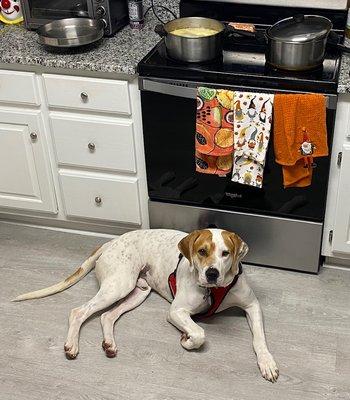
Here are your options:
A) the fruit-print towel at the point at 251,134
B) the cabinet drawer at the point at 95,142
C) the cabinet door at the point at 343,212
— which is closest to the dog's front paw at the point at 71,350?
the cabinet drawer at the point at 95,142

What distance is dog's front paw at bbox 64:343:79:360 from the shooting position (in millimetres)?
2467

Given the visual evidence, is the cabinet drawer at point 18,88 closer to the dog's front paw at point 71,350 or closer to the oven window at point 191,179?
the oven window at point 191,179

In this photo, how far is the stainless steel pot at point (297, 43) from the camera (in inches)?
96.0

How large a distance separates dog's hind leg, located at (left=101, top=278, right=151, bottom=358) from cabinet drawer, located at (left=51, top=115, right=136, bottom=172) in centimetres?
54

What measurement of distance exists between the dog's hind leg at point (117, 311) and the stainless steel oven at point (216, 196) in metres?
0.37

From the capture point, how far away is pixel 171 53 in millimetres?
2639

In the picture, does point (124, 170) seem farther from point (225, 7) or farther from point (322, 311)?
point (322, 311)

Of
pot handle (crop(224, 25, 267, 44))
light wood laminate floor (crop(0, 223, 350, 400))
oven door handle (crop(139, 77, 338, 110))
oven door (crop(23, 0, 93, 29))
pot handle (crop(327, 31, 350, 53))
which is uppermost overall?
oven door (crop(23, 0, 93, 29))

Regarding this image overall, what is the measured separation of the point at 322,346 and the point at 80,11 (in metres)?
1.81

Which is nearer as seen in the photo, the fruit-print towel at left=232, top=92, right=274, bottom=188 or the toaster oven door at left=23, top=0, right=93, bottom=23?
the fruit-print towel at left=232, top=92, right=274, bottom=188

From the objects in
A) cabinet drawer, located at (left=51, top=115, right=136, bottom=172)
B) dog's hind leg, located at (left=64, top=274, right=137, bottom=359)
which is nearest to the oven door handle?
cabinet drawer, located at (left=51, top=115, right=136, bottom=172)

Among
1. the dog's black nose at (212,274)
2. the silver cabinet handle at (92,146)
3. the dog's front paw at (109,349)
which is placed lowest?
the dog's front paw at (109,349)

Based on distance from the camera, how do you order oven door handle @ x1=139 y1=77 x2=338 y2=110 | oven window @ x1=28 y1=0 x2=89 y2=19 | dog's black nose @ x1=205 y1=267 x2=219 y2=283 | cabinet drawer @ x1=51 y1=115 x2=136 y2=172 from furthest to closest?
oven window @ x1=28 y1=0 x2=89 y2=19, cabinet drawer @ x1=51 y1=115 x2=136 y2=172, oven door handle @ x1=139 y1=77 x2=338 y2=110, dog's black nose @ x1=205 y1=267 x2=219 y2=283

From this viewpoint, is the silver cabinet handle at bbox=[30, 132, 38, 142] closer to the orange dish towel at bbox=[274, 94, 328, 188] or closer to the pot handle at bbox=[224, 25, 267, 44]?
the pot handle at bbox=[224, 25, 267, 44]
